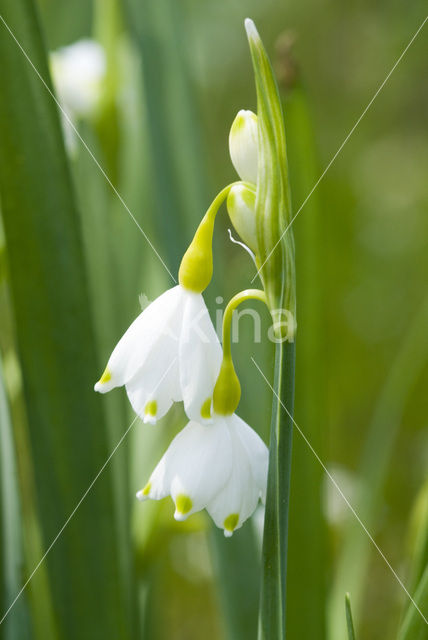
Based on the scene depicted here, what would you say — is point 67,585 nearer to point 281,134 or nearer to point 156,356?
point 156,356

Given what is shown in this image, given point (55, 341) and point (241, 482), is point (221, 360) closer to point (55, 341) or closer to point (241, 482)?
point (241, 482)

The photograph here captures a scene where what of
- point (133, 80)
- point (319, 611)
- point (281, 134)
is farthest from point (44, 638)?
point (133, 80)

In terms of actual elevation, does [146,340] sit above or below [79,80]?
below

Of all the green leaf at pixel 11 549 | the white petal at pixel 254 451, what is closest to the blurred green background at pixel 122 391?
the green leaf at pixel 11 549

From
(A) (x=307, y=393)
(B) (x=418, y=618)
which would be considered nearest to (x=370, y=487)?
(A) (x=307, y=393)

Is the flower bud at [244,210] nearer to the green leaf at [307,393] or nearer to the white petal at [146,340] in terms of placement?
the white petal at [146,340]

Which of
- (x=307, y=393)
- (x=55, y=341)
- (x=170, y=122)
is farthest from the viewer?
(x=170, y=122)
